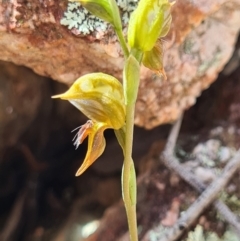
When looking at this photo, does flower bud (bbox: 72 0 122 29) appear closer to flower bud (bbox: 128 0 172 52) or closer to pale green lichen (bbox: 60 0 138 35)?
flower bud (bbox: 128 0 172 52)

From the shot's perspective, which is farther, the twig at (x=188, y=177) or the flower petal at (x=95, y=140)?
the twig at (x=188, y=177)

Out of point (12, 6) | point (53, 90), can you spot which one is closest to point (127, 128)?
point (12, 6)

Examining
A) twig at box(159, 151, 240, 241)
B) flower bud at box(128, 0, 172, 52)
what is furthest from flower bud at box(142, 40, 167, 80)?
twig at box(159, 151, 240, 241)

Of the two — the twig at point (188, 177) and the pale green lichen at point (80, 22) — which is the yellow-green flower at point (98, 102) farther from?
the twig at point (188, 177)

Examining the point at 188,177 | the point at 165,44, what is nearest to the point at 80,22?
the point at 165,44

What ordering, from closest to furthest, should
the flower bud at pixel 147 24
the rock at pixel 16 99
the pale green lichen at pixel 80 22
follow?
the flower bud at pixel 147 24
the pale green lichen at pixel 80 22
the rock at pixel 16 99

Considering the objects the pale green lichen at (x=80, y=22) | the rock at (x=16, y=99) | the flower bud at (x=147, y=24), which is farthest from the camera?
the rock at (x=16, y=99)

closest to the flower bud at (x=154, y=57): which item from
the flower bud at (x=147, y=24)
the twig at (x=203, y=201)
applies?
the flower bud at (x=147, y=24)
